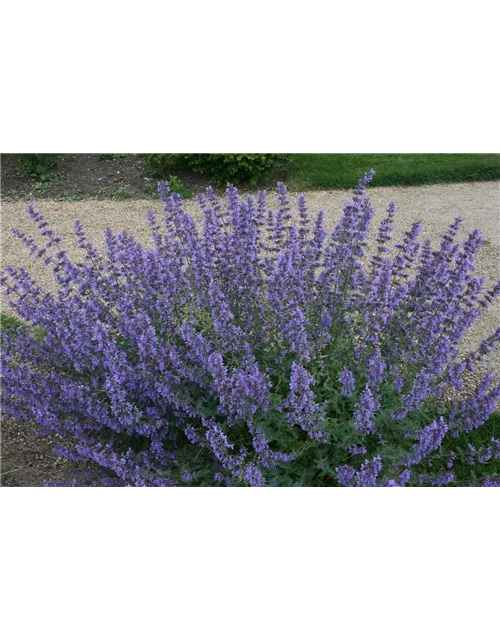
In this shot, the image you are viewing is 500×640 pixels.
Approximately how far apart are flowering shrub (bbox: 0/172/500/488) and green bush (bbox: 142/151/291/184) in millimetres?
4585

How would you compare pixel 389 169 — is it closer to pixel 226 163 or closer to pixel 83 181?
pixel 226 163

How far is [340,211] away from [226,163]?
1.78 metres

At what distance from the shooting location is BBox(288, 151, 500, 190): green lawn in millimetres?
8242

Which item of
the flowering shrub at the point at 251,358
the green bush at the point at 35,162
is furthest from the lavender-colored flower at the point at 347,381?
the green bush at the point at 35,162

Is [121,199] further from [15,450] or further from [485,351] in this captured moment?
[485,351]

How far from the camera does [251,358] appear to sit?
276 cm

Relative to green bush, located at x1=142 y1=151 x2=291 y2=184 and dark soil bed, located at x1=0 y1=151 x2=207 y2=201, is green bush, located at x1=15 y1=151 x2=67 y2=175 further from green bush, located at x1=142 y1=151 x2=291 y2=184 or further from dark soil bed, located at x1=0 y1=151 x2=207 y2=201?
green bush, located at x1=142 y1=151 x2=291 y2=184

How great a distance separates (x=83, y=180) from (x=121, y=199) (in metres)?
0.89

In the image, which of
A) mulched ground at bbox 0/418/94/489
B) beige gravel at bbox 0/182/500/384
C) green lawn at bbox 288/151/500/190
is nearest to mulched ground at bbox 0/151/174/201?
beige gravel at bbox 0/182/500/384

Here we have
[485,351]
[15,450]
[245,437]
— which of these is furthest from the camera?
[15,450]

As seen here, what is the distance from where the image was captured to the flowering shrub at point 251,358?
281 cm

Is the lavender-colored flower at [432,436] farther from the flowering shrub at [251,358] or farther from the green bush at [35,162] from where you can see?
the green bush at [35,162]

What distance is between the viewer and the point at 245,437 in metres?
3.11

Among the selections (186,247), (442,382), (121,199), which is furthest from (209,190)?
(121,199)
